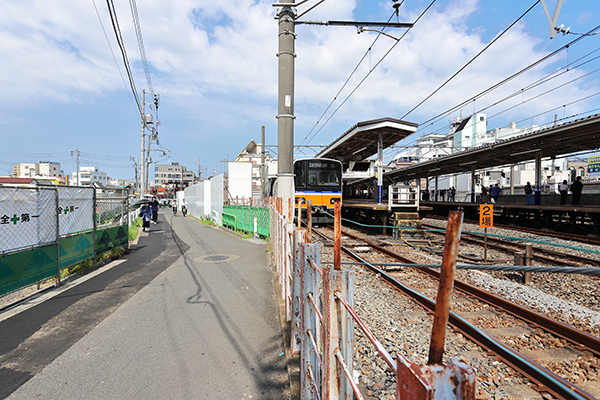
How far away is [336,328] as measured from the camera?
1838 mm

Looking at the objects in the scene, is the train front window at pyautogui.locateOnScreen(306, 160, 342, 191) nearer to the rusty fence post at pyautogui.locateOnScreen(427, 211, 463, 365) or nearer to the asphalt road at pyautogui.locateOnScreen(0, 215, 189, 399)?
the asphalt road at pyautogui.locateOnScreen(0, 215, 189, 399)

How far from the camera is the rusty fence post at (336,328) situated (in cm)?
182

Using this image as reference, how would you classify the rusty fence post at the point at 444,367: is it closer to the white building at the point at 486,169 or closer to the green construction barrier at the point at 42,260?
the green construction barrier at the point at 42,260

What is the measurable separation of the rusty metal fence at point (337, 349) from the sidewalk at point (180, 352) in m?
0.58

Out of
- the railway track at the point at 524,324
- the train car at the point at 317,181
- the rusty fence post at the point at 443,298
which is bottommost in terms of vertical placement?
the railway track at the point at 524,324

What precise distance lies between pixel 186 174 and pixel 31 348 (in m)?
142

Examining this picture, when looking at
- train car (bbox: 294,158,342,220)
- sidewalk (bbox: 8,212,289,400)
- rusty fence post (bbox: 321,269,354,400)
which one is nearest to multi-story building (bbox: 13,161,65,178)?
train car (bbox: 294,158,342,220)

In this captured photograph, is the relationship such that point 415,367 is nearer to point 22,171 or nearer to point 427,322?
point 427,322

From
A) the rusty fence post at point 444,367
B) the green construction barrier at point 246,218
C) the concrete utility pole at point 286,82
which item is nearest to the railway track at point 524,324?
the rusty fence post at point 444,367

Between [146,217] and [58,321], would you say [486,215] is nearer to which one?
[58,321]

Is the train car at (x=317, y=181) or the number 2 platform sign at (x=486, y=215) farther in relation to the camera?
the train car at (x=317, y=181)

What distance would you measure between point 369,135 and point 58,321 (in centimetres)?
1444

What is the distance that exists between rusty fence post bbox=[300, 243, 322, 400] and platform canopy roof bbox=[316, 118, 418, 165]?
12.9 metres

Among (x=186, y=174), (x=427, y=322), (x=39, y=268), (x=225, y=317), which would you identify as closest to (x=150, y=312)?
(x=225, y=317)
